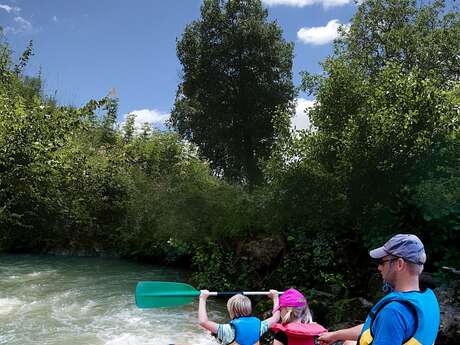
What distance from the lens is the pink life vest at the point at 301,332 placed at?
3229 millimetres

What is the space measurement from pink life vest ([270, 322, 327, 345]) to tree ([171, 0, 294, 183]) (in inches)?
629

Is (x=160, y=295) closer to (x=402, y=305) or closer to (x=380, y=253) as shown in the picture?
(x=380, y=253)

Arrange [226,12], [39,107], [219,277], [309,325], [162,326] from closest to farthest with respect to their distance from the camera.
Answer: [309,325], [162,326], [219,277], [39,107], [226,12]

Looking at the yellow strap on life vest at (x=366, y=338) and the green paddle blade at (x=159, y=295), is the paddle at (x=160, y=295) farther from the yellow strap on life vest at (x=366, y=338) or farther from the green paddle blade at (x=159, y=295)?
the yellow strap on life vest at (x=366, y=338)

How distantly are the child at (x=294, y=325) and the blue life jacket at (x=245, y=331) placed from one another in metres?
0.30

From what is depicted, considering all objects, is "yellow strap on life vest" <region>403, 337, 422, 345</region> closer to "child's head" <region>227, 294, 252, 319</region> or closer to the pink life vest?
the pink life vest

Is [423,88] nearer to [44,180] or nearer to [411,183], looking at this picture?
[411,183]

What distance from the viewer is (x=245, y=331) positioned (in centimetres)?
367

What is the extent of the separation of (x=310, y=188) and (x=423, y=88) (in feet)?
7.55

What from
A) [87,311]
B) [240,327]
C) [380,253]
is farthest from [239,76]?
[380,253]

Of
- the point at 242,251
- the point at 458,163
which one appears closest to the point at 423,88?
the point at 458,163

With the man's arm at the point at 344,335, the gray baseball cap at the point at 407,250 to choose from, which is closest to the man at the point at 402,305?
the gray baseball cap at the point at 407,250

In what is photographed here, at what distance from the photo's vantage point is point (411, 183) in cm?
718

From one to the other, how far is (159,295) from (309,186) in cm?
455
